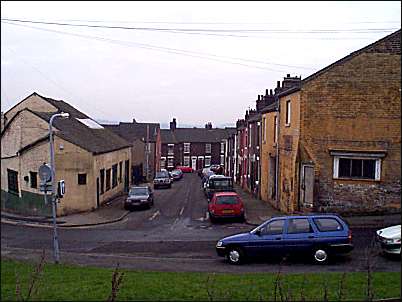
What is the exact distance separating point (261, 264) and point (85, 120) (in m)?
3.05

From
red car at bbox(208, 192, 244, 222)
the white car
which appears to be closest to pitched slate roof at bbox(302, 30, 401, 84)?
the white car

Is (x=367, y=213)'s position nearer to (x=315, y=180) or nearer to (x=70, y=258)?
(x=315, y=180)

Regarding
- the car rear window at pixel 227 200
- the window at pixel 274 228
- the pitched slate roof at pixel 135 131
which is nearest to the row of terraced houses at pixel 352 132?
the window at pixel 274 228

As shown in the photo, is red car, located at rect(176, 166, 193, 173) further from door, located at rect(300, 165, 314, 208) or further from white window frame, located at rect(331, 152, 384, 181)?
white window frame, located at rect(331, 152, 384, 181)

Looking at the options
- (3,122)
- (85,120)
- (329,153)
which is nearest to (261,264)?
(329,153)

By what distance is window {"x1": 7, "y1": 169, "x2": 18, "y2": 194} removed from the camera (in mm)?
2773

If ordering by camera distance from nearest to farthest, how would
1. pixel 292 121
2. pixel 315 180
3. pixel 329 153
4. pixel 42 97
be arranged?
pixel 42 97
pixel 329 153
pixel 315 180
pixel 292 121

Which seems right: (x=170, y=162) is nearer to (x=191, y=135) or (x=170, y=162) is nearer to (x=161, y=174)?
(x=191, y=135)

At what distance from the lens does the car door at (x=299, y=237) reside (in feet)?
20.5

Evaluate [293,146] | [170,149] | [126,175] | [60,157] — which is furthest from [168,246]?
[60,157]

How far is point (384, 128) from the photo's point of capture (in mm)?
4293

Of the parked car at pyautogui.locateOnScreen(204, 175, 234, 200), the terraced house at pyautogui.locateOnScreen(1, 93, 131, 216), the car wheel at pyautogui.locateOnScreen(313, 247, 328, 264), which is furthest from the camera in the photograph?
the parked car at pyautogui.locateOnScreen(204, 175, 234, 200)

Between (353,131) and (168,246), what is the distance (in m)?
3.93

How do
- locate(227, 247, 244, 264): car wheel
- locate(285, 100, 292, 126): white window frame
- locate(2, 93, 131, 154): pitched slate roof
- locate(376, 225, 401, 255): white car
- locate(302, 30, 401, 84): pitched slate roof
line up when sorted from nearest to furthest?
locate(2, 93, 131, 154): pitched slate roof → locate(302, 30, 401, 84): pitched slate roof → locate(376, 225, 401, 255): white car → locate(227, 247, 244, 264): car wheel → locate(285, 100, 292, 126): white window frame
